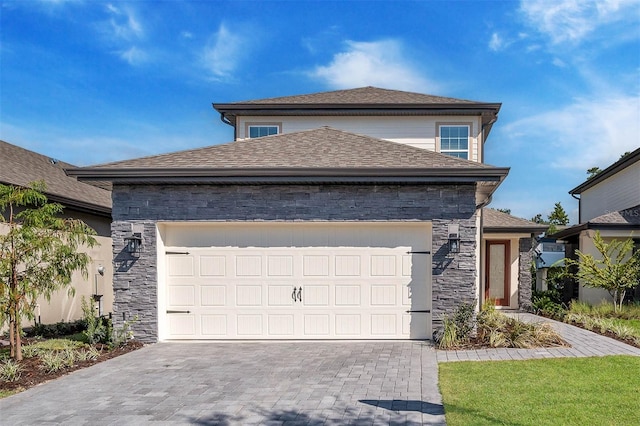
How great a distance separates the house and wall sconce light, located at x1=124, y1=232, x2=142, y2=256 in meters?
0.02

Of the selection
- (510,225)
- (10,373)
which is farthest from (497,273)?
(10,373)

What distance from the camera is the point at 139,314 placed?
9.07 metres

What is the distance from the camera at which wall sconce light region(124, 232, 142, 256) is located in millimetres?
9039

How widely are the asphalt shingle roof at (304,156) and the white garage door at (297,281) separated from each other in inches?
49.9

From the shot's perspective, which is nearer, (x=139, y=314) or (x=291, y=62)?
(x=139, y=314)

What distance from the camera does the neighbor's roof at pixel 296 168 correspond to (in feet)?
28.4

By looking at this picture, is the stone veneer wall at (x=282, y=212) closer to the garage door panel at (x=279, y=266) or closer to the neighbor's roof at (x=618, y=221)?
the garage door panel at (x=279, y=266)

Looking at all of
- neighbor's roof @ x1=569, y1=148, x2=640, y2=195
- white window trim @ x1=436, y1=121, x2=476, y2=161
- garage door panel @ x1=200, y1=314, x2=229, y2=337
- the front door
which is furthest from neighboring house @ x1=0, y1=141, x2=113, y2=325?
neighbor's roof @ x1=569, y1=148, x2=640, y2=195

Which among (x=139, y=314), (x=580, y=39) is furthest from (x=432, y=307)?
(x=580, y=39)

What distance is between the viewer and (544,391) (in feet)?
18.4

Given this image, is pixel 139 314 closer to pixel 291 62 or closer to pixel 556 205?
pixel 291 62

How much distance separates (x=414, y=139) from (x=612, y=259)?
7.26 m

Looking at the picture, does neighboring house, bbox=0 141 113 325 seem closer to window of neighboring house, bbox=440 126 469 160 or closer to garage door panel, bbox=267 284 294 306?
garage door panel, bbox=267 284 294 306

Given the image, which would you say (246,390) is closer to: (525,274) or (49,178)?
(49,178)
